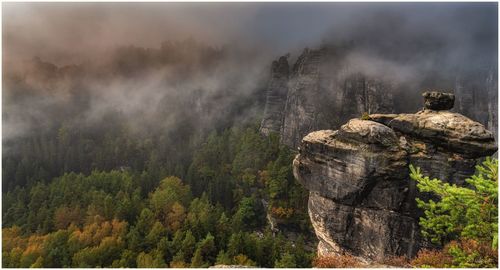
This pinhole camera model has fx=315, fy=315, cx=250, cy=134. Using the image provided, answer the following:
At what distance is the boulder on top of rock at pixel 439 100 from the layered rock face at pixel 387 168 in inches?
3.1

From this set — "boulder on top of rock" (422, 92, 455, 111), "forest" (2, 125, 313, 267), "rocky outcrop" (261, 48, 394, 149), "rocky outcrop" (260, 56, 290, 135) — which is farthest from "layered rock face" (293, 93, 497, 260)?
"rocky outcrop" (260, 56, 290, 135)

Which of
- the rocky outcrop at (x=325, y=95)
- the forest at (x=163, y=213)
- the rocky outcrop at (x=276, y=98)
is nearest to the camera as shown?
the forest at (x=163, y=213)

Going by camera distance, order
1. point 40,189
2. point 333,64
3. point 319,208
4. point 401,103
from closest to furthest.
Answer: point 319,208
point 40,189
point 401,103
point 333,64

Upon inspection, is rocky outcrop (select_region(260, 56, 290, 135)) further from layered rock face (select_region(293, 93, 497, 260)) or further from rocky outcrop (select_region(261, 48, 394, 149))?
layered rock face (select_region(293, 93, 497, 260))

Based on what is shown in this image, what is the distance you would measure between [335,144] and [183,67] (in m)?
131

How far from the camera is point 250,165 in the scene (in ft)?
289

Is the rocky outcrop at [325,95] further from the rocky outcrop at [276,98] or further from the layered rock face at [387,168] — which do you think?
the layered rock face at [387,168]

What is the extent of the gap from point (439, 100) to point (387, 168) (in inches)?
298

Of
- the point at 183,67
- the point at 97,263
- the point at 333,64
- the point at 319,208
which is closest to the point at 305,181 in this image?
the point at 319,208

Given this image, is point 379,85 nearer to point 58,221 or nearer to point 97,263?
point 97,263

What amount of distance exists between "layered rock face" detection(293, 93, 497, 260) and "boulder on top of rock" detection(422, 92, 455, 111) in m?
0.08

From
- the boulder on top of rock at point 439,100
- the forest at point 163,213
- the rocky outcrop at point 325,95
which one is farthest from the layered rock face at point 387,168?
the rocky outcrop at point 325,95

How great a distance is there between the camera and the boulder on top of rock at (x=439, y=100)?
90.2ft

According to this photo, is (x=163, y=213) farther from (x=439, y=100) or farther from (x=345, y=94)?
(x=345, y=94)
